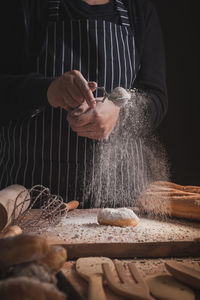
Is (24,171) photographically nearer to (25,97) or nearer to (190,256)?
(25,97)

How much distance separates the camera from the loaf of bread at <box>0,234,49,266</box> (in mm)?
483

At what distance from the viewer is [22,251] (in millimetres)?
485

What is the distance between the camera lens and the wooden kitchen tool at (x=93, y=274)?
1.65 ft

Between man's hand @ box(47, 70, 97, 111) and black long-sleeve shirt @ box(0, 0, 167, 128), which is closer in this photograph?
man's hand @ box(47, 70, 97, 111)

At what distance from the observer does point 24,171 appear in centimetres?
134

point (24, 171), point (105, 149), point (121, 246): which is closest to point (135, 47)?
point (105, 149)

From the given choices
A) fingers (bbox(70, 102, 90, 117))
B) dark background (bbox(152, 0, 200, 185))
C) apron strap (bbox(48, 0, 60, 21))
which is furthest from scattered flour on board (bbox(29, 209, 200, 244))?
dark background (bbox(152, 0, 200, 185))

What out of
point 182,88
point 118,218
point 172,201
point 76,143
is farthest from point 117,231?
point 182,88

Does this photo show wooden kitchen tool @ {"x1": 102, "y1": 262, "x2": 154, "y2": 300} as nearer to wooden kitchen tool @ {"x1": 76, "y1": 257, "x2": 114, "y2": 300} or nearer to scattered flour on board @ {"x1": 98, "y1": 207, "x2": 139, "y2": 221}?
wooden kitchen tool @ {"x1": 76, "y1": 257, "x2": 114, "y2": 300}

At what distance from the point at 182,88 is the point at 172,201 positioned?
1.20 metres

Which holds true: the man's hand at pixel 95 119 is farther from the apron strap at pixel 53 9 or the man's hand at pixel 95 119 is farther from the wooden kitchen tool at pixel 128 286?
the wooden kitchen tool at pixel 128 286

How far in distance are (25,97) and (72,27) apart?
41 centimetres

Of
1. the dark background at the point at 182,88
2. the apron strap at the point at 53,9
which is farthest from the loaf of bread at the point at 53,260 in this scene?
the dark background at the point at 182,88

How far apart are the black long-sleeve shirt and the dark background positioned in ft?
1.93
